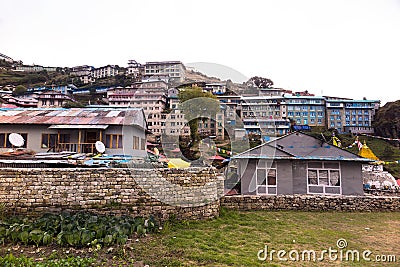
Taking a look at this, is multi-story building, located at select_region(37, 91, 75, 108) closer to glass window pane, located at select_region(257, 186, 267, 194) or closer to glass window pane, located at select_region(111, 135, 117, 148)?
glass window pane, located at select_region(111, 135, 117, 148)

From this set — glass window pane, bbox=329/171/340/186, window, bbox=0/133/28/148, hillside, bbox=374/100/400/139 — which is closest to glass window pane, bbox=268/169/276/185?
glass window pane, bbox=329/171/340/186

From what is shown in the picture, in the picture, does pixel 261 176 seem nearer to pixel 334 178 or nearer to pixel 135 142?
pixel 334 178

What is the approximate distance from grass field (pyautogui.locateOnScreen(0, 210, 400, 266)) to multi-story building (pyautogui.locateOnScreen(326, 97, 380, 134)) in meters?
50.5

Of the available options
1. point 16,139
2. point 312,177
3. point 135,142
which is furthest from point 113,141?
point 312,177

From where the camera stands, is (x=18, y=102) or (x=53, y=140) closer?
(x=53, y=140)

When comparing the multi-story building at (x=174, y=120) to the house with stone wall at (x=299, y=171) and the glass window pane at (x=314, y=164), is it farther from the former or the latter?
the glass window pane at (x=314, y=164)

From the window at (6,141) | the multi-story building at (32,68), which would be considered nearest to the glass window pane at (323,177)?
the window at (6,141)

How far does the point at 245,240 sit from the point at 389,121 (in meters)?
54.5

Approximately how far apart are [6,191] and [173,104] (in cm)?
535

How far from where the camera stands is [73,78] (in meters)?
81.5

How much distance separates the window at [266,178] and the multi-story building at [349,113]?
161 feet

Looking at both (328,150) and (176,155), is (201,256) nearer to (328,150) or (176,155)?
(176,155)

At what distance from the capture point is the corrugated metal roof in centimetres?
1300

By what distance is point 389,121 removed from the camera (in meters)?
47.1
